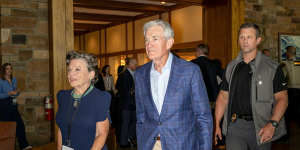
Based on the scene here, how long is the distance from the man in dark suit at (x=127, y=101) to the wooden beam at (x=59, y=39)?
3.09 ft

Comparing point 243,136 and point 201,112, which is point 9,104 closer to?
point 243,136

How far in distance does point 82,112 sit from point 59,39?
3.37 metres

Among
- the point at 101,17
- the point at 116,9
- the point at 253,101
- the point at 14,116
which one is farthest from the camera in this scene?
the point at 101,17

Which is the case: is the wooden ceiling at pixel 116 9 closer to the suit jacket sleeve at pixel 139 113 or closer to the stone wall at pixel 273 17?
the stone wall at pixel 273 17

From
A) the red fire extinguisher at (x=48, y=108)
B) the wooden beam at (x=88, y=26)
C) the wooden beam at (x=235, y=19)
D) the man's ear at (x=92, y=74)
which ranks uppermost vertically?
the wooden beam at (x=88, y=26)

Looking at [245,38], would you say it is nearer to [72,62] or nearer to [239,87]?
[239,87]

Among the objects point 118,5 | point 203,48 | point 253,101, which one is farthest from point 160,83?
point 118,5

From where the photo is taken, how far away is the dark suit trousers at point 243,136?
8.78 ft

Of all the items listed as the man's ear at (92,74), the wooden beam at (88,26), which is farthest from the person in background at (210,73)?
the wooden beam at (88,26)

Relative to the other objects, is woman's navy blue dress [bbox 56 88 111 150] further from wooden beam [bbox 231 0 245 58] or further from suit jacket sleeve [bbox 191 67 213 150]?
wooden beam [bbox 231 0 245 58]

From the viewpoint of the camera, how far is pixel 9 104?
196 inches

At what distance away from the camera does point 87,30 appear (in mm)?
16641

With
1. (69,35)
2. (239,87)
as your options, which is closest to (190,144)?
(239,87)

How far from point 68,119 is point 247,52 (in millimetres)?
1608
